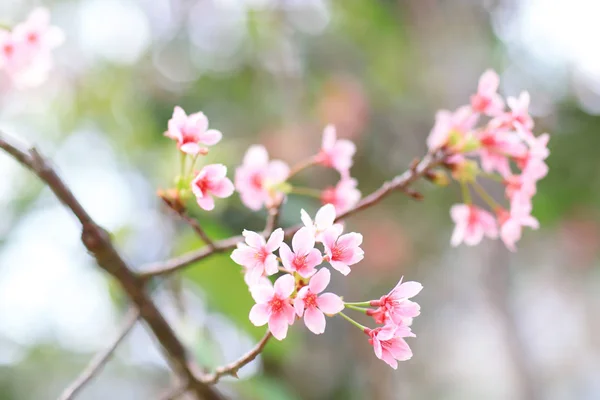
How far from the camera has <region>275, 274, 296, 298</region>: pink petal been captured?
319 mm

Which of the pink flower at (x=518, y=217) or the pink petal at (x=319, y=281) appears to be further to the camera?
the pink flower at (x=518, y=217)

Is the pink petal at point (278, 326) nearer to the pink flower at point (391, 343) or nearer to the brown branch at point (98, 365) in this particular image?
the pink flower at point (391, 343)

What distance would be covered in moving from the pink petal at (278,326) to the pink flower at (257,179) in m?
0.20

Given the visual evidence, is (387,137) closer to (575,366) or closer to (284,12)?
(284,12)

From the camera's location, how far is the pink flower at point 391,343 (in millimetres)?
336

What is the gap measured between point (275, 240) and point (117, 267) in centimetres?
18

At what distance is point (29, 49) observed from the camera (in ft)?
1.74

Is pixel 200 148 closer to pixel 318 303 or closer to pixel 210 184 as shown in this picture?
pixel 210 184

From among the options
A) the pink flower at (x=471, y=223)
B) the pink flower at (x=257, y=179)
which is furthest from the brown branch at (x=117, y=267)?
the pink flower at (x=471, y=223)

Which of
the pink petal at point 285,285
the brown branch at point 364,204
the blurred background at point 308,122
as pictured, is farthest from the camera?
the blurred background at point 308,122

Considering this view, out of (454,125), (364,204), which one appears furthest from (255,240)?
(454,125)

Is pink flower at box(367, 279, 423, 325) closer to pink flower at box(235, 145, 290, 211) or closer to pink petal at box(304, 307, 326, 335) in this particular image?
pink petal at box(304, 307, 326, 335)

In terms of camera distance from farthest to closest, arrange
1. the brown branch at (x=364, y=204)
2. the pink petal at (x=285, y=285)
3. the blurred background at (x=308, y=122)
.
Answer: the blurred background at (x=308, y=122) → the brown branch at (x=364, y=204) → the pink petal at (x=285, y=285)

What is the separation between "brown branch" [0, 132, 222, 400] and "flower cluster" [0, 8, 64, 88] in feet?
0.34
